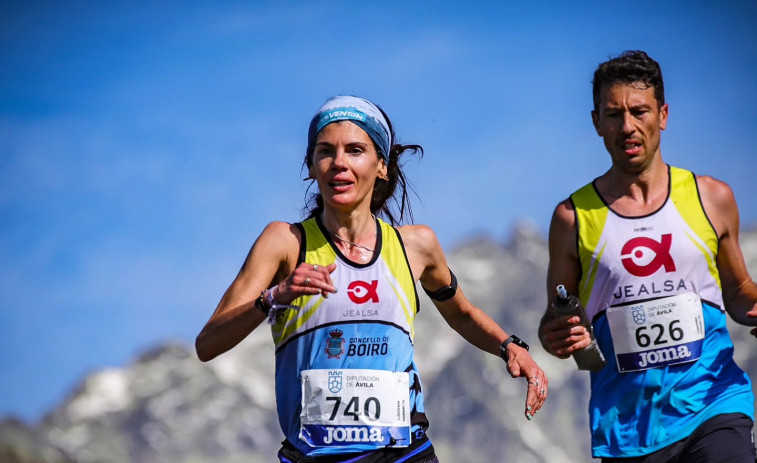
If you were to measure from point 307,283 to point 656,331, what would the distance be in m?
2.31

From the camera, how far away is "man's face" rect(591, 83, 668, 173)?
6.91m

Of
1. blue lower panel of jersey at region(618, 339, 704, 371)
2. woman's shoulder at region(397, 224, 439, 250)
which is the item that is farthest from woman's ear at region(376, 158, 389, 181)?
blue lower panel of jersey at region(618, 339, 704, 371)

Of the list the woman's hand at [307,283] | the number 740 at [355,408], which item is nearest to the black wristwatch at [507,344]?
the number 740 at [355,408]

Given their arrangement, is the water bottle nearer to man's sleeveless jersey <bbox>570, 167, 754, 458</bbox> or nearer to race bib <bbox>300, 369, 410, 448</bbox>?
man's sleeveless jersey <bbox>570, 167, 754, 458</bbox>

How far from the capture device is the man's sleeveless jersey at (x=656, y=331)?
21.3ft

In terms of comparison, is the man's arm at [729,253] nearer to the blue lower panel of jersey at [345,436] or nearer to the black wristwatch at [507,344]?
the black wristwatch at [507,344]

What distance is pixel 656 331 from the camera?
21.4 ft

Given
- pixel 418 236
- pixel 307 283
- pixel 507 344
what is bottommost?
pixel 307 283

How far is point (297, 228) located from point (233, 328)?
36.0 inches

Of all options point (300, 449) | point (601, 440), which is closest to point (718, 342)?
point (601, 440)

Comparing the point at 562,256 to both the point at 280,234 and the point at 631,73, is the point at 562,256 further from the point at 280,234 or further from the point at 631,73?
the point at 280,234

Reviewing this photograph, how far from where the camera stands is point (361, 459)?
19.4 feet

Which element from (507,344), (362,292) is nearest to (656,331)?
(507,344)

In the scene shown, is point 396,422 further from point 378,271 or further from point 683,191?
point 683,191
